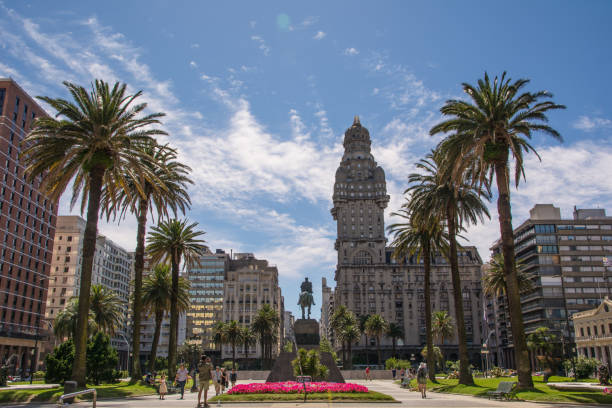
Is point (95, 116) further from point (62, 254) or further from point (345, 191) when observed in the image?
point (345, 191)

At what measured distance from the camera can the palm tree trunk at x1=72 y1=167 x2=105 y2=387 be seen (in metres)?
30.9

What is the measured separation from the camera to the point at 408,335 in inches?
6019

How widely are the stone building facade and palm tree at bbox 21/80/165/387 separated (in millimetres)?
122101

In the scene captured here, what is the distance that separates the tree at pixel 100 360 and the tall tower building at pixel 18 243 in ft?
165

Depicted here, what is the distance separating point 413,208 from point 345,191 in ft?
416

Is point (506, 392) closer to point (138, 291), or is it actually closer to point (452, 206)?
point (452, 206)

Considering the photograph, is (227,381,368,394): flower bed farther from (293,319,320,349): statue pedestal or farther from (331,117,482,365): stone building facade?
(331,117,482,365): stone building facade

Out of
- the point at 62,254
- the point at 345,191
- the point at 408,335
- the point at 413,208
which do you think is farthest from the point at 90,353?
the point at 345,191

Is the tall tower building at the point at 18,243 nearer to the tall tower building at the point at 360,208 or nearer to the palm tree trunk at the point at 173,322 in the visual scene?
the palm tree trunk at the point at 173,322

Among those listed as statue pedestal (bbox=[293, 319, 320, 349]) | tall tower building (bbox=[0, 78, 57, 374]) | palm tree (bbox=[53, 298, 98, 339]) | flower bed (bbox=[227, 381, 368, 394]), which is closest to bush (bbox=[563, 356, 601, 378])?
statue pedestal (bbox=[293, 319, 320, 349])

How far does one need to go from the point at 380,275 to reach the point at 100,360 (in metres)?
125

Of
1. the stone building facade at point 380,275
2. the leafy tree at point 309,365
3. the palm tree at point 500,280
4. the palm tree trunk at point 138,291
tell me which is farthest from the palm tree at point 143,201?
the stone building facade at point 380,275

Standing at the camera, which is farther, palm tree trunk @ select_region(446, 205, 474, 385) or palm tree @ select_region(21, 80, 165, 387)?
palm tree trunk @ select_region(446, 205, 474, 385)

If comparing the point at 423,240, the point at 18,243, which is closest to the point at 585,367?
the point at 423,240
